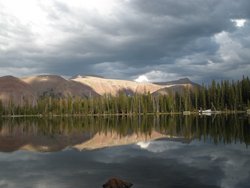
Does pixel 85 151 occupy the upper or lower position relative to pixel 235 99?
lower

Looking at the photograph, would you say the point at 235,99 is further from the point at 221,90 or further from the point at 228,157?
the point at 228,157

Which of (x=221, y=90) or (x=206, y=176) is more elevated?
(x=221, y=90)

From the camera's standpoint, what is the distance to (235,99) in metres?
177

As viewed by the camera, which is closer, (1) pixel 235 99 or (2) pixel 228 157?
(2) pixel 228 157

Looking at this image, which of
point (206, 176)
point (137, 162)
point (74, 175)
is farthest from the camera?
point (137, 162)

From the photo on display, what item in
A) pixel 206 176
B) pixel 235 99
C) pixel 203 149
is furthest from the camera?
pixel 235 99

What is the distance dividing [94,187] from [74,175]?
608 cm

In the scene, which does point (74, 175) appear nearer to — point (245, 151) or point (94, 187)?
point (94, 187)

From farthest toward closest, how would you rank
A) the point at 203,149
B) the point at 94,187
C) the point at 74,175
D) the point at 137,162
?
the point at 203,149, the point at 137,162, the point at 74,175, the point at 94,187

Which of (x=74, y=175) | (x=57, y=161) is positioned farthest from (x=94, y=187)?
(x=57, y=161)

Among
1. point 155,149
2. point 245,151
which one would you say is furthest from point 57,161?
point 245,151

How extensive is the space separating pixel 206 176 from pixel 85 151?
24554 millimetres

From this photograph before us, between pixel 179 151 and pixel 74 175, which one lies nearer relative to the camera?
pixel 74 175

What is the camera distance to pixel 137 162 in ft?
132
